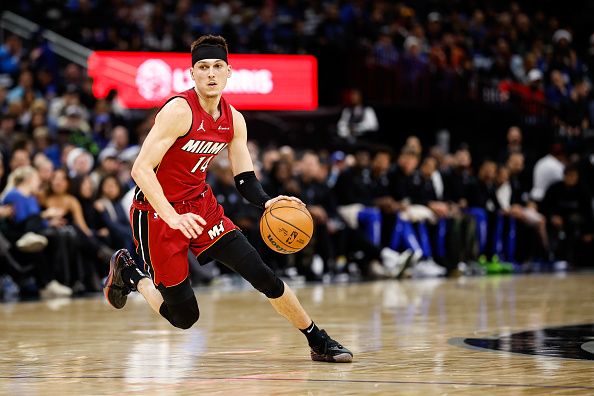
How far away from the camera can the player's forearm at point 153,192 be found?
659 cm

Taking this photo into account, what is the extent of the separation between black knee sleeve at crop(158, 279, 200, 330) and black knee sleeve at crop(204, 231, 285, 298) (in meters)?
0.26

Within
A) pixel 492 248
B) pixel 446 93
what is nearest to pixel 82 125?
pixel 492 248

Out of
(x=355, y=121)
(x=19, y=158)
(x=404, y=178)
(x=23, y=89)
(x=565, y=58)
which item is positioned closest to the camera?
(x=19, y=158)

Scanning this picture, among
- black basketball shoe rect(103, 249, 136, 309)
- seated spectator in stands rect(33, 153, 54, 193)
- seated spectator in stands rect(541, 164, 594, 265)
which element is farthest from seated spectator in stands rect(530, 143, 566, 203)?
black basketball shoe rect(103, 249, 136, 309)

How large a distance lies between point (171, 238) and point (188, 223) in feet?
1.78

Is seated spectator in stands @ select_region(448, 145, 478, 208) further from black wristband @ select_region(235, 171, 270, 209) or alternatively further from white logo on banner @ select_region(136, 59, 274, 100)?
black wristband @ select_region(235, 171, 270, 209)

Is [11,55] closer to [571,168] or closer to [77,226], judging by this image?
[77,226]

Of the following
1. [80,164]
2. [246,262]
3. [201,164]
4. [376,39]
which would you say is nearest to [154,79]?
[376,39]

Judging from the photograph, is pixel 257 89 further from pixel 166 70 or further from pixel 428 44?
pixel 428 44

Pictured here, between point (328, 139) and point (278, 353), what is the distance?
1456cm

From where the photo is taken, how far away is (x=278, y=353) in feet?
24.4

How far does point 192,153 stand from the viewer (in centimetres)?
695

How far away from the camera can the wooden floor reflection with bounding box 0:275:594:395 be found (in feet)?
19.4

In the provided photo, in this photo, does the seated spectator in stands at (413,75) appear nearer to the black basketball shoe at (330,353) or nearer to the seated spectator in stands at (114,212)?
the seated spectator in stands at (114,212)
